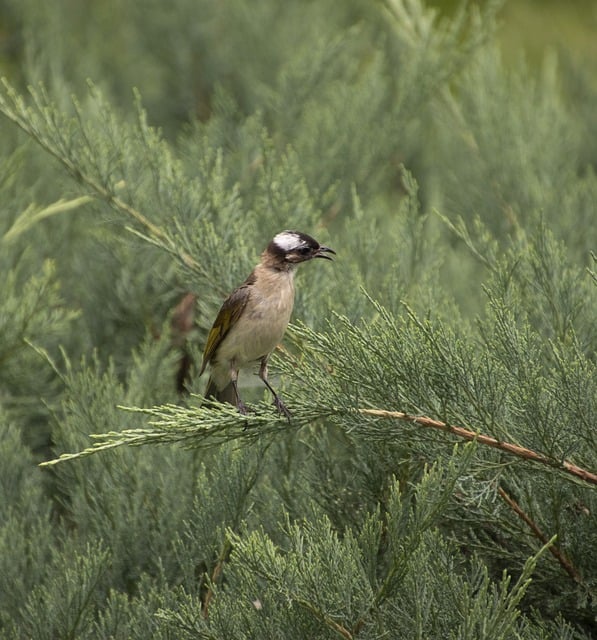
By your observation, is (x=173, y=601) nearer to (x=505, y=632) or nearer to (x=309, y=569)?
(x=309, y=569)

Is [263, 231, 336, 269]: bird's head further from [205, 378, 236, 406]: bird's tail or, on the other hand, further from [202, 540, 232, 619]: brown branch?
[202, 540, 232, 619]: brown branch

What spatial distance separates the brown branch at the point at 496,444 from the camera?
178 cm

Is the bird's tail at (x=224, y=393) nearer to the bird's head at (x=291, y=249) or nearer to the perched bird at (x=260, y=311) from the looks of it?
the perched bird at (x=260, y=311)

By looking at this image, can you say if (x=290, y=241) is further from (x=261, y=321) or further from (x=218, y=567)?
(x=218, y=567)

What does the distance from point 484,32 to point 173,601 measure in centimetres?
248

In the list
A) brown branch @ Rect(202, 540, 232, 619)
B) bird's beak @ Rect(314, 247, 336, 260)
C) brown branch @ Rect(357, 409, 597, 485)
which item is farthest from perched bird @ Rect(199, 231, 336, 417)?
brown branch @ Rect(357, 409, 597, 485)

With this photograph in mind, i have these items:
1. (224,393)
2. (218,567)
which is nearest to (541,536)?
(218,567)

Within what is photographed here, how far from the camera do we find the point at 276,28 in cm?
499

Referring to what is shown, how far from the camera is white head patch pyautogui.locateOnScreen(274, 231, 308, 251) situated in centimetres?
276

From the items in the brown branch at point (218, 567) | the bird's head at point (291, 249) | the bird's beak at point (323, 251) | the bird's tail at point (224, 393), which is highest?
the bird's head at point (291, 249)

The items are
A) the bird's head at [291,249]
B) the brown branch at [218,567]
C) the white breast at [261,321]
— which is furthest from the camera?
the bird's head at [291,249]

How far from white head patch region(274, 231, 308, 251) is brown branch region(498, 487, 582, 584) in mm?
1027

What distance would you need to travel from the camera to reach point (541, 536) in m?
1.96

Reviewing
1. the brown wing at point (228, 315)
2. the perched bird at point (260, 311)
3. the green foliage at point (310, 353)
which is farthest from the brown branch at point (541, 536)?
the brown wing at point (228, 315)
